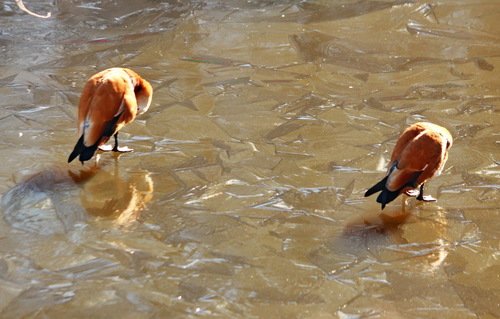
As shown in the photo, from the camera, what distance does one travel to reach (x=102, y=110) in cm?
487

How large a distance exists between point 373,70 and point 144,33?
2000 millimetres

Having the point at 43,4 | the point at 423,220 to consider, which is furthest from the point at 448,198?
the point at 43,4

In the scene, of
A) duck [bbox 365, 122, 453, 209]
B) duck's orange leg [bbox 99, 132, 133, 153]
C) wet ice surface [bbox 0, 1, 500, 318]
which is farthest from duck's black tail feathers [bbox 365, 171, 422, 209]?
duck's orange leg [bbox 99, 132, 133, 153]

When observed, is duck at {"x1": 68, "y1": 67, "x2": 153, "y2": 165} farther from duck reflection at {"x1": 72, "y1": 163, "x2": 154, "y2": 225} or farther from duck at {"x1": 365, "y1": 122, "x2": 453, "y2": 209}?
duck at {"x1": 365, "y1": 122, "x2": 453, "y2": 209}

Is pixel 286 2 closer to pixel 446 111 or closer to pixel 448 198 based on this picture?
pixel 446 111

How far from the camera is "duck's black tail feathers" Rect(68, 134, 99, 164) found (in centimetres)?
479

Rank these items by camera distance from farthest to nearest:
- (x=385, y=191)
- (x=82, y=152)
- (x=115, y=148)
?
(x=115, y=148), (x=82, y=152), (x=385, y=191)

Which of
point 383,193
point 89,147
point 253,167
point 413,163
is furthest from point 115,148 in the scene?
point 413,163

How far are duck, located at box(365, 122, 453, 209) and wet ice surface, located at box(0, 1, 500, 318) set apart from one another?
20cm

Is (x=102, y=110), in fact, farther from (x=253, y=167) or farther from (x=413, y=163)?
(x=413, y=163)

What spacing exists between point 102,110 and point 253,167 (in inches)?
36.4

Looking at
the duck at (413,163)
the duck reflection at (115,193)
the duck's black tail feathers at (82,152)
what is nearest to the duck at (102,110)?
the duck's black tail feathers at (82,152)

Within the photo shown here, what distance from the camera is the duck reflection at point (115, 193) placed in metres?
4.59

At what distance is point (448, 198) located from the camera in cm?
479
